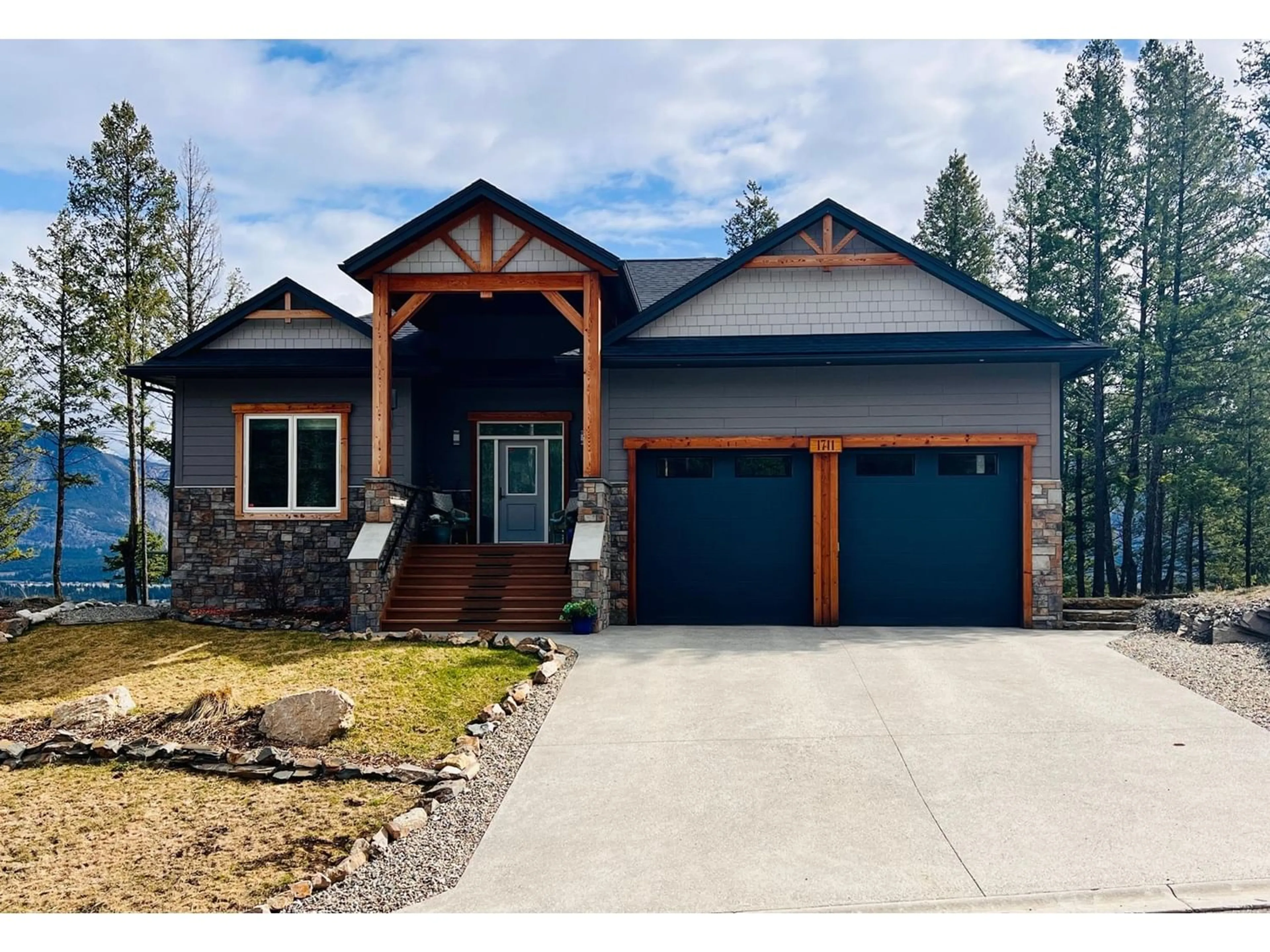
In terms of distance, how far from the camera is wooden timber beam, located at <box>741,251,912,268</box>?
41.1 ft

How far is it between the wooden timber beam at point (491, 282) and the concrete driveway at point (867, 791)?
218 inches

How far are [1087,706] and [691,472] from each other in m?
6.24

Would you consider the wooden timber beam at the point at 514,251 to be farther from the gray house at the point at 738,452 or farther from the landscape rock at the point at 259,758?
the landscape rock at the point at 259,758

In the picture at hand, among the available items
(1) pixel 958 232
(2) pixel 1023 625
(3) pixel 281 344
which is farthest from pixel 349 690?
(1) pixel 958 232

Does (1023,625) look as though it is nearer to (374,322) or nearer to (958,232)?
(374,322)


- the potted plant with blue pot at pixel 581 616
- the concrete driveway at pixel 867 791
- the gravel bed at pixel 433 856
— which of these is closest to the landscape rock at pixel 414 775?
the gravel bed at pixel 433 856

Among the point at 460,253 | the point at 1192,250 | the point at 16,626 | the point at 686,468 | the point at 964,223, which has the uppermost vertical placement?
the point at 964,223

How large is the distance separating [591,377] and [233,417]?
20.2ft

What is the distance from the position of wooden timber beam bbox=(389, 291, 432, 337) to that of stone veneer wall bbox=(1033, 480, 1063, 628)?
29.1 feet

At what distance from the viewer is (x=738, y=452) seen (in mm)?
12453

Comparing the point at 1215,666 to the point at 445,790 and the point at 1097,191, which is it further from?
the point at 1097,191

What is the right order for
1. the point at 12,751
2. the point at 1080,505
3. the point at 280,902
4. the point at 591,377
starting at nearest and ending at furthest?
the point at 280,902 → the point at 12,751 → the point at 591,377 → the point at 1080,505

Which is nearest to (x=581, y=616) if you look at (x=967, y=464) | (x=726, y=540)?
(x=726, y=540)

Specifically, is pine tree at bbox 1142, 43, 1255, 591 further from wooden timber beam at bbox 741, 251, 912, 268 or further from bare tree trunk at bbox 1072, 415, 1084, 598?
wooden timber beam at bbox 741, 251, 912, 268
